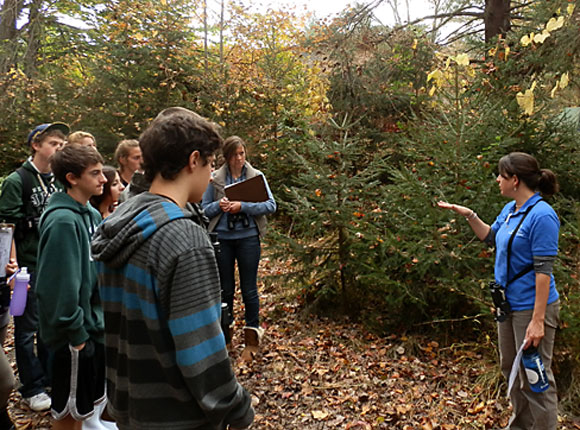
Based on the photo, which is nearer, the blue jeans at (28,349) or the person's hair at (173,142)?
the person's hair at (173,142)

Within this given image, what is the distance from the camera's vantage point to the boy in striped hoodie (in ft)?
4.30

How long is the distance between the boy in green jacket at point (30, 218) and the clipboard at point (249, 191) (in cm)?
158

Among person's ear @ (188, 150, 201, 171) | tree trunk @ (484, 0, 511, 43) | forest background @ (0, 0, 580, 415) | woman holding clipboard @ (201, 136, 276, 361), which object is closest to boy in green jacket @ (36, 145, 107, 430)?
person's ear @ (188, 150, 201, 171)

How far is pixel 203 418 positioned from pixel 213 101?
9.33 m

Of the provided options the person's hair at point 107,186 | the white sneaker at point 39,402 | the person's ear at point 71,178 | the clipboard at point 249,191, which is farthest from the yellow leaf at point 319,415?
the person's ear at point 71,178

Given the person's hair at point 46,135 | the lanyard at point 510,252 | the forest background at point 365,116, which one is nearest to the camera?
the lanyard at point 510,252

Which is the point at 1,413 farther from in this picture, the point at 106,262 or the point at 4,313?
the point at 106,262

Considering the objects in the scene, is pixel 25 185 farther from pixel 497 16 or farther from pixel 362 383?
pixel 497 16

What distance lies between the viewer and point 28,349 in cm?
347

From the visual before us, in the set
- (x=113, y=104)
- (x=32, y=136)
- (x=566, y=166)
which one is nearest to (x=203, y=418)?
(x=32, y=136)

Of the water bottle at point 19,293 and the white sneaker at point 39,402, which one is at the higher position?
the water bottle at point 19,293

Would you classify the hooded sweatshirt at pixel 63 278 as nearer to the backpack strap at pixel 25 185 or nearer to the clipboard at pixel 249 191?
the backpack strap at pixel 25 185

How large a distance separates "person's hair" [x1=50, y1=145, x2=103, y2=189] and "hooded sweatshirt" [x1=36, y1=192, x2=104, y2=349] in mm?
159

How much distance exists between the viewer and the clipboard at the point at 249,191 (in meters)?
4.17
